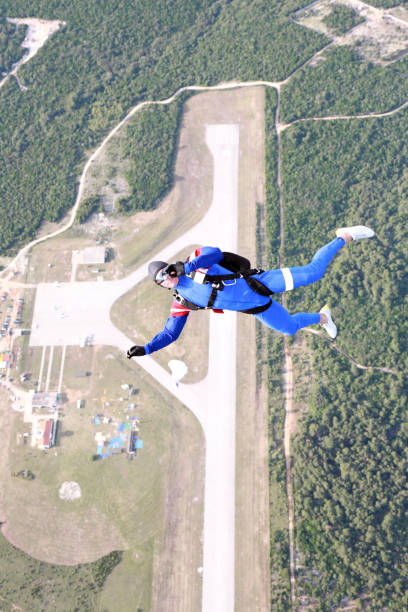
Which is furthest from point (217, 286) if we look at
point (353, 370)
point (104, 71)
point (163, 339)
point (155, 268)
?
point (104, 71)

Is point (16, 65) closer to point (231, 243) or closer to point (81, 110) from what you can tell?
point (81, 110)

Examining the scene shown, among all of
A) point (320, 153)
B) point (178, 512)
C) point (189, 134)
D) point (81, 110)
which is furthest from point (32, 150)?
point (178, 512)

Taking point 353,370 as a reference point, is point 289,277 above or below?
above

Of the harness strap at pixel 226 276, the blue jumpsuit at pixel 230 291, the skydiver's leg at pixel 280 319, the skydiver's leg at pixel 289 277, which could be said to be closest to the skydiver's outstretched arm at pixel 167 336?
the blue jumpsuit at pixel 230 291

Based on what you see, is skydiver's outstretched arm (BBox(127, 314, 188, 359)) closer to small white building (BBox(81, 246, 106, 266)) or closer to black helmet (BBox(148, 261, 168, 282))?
black helmet (BBox(148, 261, 168, 282))

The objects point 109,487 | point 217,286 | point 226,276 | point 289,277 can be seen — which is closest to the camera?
point 217,286

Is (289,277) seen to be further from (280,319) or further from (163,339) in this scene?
(163,339)

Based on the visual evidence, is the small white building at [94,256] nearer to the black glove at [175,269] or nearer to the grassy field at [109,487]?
the grassy field at [109,487]

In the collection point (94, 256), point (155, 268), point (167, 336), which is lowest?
point (94, 256)
